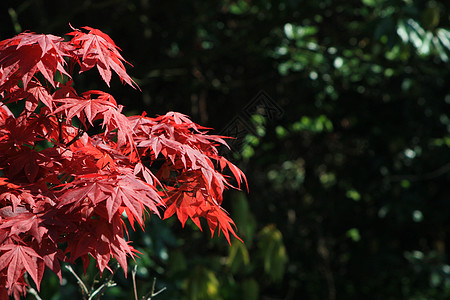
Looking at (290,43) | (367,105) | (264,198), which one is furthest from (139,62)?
(367,105)

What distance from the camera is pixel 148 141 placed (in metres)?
0.98

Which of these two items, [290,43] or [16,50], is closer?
[16,50]

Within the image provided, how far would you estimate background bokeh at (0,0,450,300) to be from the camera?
9.55ft

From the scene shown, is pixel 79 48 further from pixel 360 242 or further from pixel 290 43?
pixel 360 242

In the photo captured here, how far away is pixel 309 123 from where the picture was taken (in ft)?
10.8

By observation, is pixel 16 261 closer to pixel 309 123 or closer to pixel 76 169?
pixel 76 169

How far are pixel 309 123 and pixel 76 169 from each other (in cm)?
245

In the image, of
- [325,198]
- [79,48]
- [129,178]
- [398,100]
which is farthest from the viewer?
[325,198]

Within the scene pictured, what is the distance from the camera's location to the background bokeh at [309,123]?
2.91 meters

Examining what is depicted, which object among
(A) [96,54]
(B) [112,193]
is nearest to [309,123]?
(A) [96,54]

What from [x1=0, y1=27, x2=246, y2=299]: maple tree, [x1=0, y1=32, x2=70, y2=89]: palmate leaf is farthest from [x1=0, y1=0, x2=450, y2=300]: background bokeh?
[x1=0, y1=32, x2=70, y2=89]: palmate leaf

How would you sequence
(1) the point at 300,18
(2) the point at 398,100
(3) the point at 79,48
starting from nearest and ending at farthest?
(3) the point at 79,48 → (1) the point at 300,18 → (2) the point at 398,100

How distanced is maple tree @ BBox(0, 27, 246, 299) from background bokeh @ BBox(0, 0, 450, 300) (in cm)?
158

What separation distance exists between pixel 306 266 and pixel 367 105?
3.59 feet
